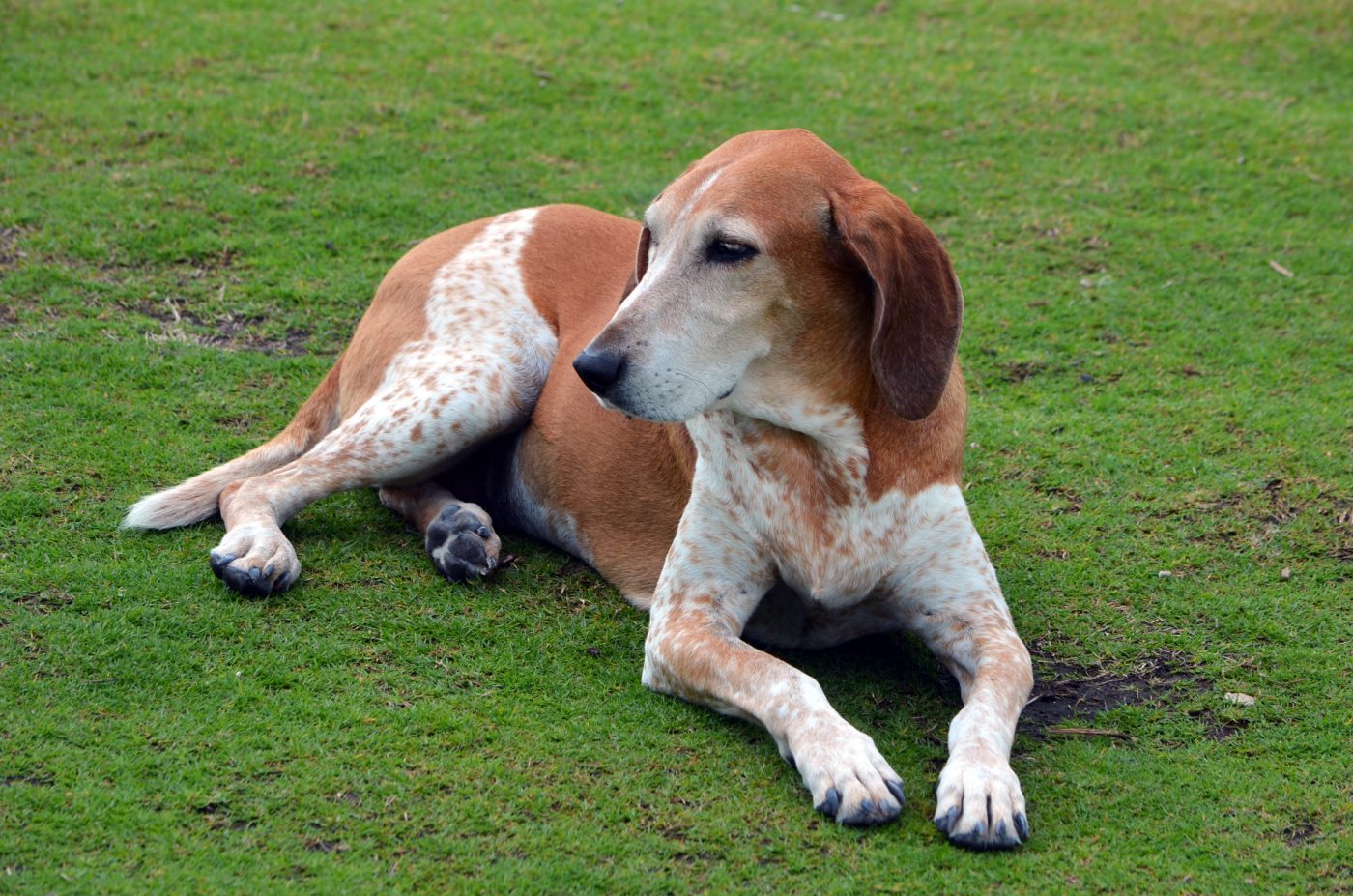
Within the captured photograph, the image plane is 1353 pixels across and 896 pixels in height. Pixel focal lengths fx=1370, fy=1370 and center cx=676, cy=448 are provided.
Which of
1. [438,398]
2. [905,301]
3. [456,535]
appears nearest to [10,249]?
[438,398]

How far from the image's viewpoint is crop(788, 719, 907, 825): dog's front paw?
3242mm

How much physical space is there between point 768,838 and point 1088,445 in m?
2.85

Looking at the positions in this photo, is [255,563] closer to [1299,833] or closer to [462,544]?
[462,544]

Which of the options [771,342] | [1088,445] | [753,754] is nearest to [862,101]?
[1088,445]

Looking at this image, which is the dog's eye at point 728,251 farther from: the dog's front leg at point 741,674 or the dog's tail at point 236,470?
the dog's tail at point 236,470

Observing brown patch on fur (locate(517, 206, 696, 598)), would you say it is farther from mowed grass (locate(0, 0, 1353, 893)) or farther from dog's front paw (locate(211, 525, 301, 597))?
dog's front paw (locate(211, 525, 301, 597))

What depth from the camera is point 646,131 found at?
845 centimetres

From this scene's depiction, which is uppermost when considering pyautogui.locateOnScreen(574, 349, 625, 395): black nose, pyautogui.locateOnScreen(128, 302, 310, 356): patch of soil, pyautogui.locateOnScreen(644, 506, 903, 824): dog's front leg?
pyautogui.locateOnScreen(574, 349, 625, 395): black nose

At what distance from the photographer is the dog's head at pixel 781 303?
3.55 metres

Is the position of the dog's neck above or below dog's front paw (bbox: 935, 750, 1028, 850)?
above

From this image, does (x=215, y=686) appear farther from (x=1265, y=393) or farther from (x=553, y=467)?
(x=1265, y=393)

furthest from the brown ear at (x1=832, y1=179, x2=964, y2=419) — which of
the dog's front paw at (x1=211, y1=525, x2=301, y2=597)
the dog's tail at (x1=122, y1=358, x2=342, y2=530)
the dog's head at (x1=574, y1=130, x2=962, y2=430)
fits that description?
the dog's tail at (x1=122, y1=358, x2=342, y2=530)

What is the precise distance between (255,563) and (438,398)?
901 millimetres

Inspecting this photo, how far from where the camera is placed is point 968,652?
3844 millimetres
